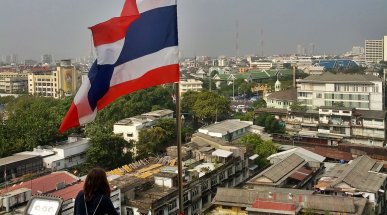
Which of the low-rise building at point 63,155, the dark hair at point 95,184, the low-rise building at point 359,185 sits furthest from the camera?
the low-rise building at point 63,155

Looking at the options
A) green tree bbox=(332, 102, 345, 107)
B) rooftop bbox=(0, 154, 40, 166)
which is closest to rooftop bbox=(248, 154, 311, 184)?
rooftop bbox=(0, 154, 40, 166)

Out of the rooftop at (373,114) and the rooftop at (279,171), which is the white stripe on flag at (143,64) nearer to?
the rooftop at (279,171)

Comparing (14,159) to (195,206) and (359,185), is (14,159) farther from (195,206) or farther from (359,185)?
(359,185)

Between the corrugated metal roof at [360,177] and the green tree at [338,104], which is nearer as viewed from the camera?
the corrugated metal roof at [360,177]

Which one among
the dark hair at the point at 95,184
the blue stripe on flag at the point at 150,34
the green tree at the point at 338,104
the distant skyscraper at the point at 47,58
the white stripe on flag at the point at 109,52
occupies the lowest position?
the green tree at the point at 338,104

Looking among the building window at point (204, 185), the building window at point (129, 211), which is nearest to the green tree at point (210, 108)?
the building window at point (204, 185)

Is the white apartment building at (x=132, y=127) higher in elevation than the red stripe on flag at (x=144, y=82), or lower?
lower

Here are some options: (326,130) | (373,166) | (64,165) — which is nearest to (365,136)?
(326,130)

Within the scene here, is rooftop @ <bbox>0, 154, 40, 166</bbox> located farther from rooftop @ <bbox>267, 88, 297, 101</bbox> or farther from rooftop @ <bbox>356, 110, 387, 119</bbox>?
rooftop @ <bbox>267, 88, 297, 101</bbox>

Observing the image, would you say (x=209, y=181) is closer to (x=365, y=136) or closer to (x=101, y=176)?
(x=101, y=176)
